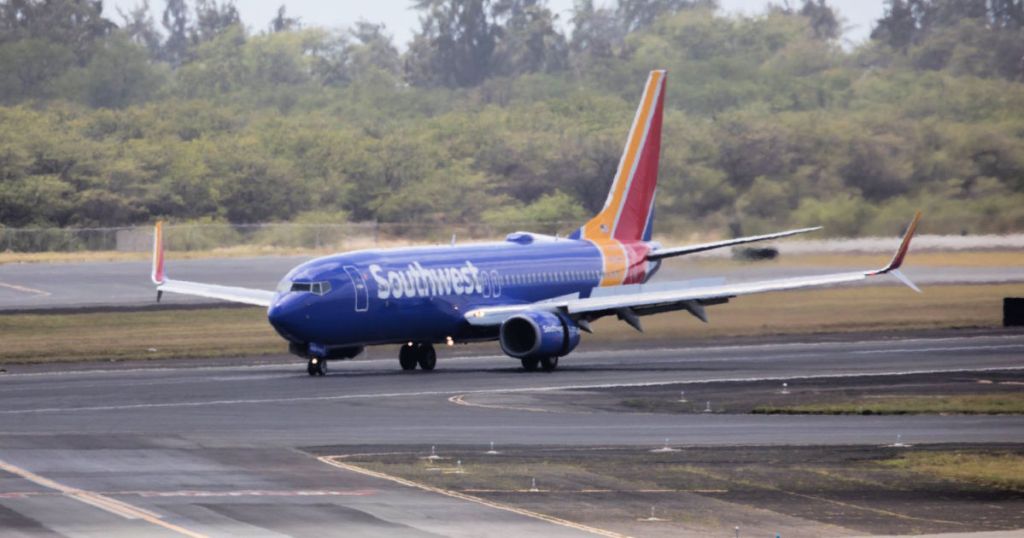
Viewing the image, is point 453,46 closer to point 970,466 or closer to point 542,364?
point 542,364

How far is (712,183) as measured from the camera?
91.1m

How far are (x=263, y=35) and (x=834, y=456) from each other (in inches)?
6478

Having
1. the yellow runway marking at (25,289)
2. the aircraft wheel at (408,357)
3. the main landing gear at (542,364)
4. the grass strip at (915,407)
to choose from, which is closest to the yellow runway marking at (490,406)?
the grass strip at (915,407)

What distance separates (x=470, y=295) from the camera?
54.9 metres

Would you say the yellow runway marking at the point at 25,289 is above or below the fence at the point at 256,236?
below

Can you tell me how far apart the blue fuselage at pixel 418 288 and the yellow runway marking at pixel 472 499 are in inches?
668

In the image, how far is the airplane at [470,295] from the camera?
51.3 metres

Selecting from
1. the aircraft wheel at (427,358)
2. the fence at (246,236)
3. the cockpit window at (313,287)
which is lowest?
the aircraft wheel at (427,358)

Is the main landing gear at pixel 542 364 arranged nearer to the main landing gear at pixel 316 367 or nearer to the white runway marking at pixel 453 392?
the white runway marking at pixel 453 392

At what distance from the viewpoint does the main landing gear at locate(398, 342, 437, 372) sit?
55000 millimetres

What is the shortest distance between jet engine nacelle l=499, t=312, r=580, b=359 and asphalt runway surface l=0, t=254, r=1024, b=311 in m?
14.5

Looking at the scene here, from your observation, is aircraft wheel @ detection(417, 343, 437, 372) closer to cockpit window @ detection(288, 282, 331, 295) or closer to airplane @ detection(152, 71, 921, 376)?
airplane @ detection(152, 71, 921, 376)

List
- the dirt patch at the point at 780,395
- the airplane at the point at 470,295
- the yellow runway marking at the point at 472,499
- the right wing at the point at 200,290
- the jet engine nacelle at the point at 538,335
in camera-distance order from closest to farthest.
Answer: the yellow runway marking at the point at 472,499, the dirt patch at the point at 780,395, the airplane at the point at 470,295, the jet engine nacelle at the point at 538,335, the right wing at the point at 200,290

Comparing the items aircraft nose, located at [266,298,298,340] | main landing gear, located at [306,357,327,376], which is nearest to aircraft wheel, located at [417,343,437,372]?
main landing gear, located at [306,357,327,376]
